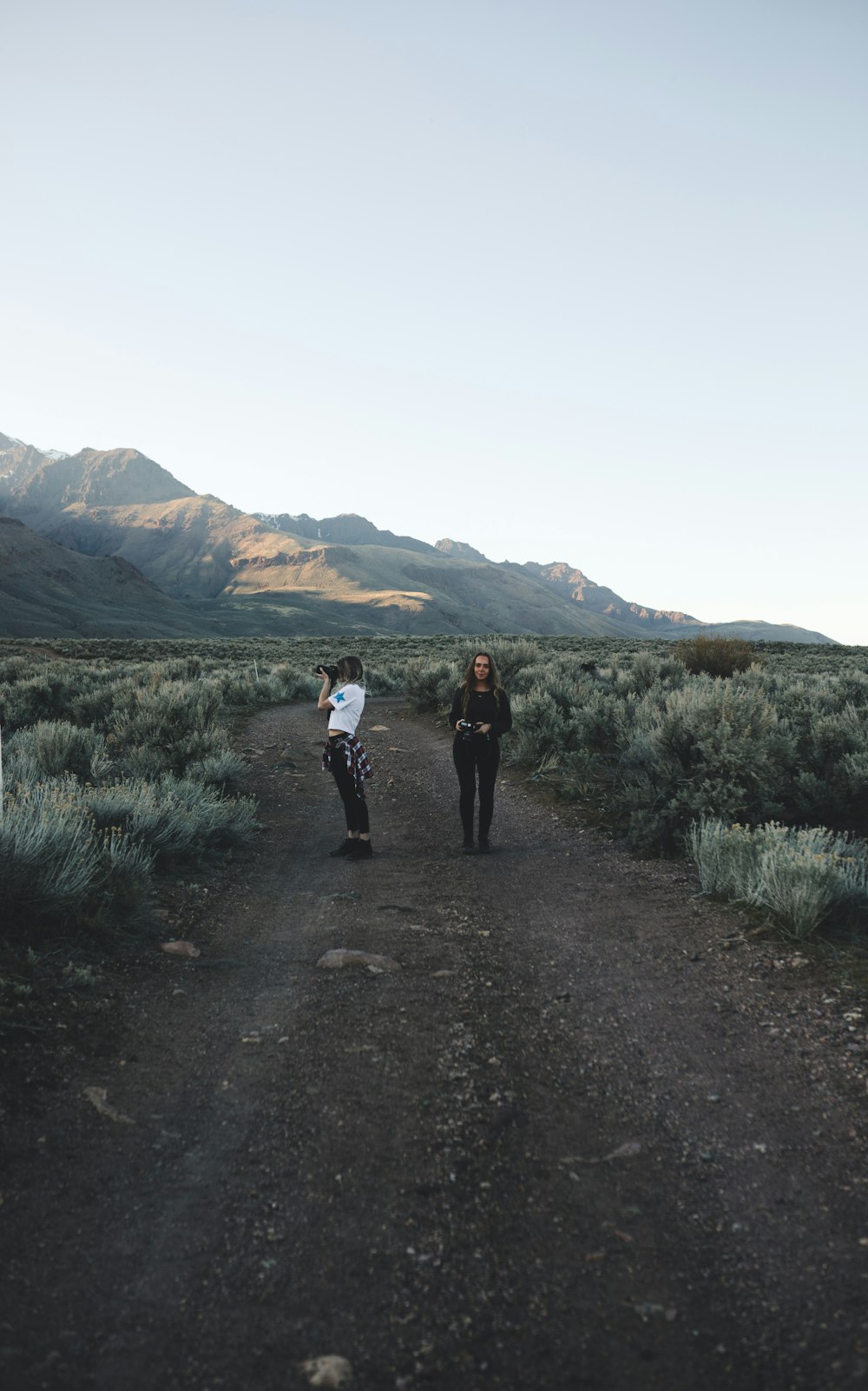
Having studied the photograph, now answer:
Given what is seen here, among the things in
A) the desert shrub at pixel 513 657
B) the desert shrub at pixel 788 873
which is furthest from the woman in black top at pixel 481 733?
the desert shrub at pixel 513 657

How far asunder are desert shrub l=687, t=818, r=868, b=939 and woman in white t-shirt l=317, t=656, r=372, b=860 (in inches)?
133

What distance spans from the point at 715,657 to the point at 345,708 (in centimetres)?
1731

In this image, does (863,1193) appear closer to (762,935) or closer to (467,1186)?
(467,1186)

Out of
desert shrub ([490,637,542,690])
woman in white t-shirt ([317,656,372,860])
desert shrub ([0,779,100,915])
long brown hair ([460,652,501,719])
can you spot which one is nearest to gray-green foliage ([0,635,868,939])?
desert shrub ([490,637,542,690])

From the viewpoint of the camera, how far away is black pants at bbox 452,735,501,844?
8008 mm

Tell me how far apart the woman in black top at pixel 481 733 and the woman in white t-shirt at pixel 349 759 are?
106 centimetres

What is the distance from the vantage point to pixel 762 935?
17.8 ft

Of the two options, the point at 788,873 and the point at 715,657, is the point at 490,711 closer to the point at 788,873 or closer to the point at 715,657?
the point at 788,873

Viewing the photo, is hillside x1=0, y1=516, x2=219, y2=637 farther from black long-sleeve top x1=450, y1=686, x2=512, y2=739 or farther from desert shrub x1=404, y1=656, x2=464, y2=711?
black long-sleeve top x1=450, y1=686, x2=512, y2=739

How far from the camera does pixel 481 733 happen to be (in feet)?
26.0

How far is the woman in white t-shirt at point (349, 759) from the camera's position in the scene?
7852 millimetres

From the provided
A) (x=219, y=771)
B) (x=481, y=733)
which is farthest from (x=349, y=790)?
(x=219, y=771)

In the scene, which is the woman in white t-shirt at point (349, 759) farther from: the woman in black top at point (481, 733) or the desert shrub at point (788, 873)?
the desert shrub at point (788, 873)

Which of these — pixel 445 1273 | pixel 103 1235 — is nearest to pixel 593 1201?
pixel 445 1273
